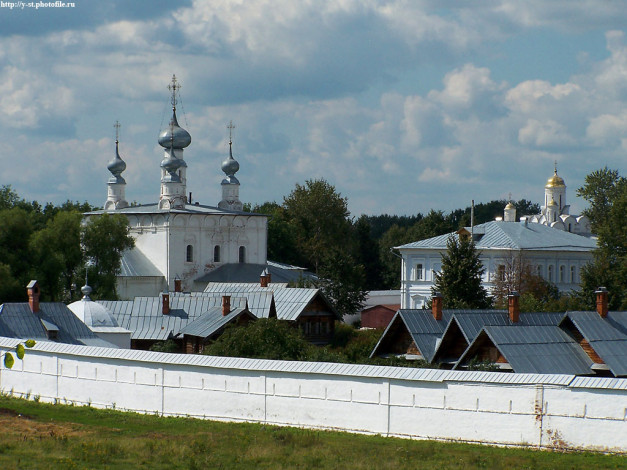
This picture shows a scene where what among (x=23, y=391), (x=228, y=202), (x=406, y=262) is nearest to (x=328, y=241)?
(x=228, y=202)

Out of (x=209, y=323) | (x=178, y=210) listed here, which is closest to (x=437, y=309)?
(x=209, y=323)

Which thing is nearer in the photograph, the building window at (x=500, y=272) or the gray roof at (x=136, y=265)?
the building window at (x=500, y=272)

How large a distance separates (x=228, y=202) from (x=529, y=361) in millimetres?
40905

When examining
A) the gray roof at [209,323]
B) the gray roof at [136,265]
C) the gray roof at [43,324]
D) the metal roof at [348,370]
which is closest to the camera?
the metal roof at [348,370]

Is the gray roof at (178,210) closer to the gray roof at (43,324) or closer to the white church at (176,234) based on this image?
the white church at (176,234)

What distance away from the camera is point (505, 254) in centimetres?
5228

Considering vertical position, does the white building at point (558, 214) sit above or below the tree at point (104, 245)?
above

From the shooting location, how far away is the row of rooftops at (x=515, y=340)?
22969mm

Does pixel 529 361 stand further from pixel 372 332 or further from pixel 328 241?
pixel 328 241

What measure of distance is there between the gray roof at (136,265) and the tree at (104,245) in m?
3.67

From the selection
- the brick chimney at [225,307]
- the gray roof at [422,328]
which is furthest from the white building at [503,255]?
the gray roof at [422,328]

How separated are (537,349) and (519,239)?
103ft

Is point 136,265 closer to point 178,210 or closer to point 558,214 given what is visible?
point 178,210

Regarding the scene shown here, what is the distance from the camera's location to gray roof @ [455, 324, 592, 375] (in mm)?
22484
